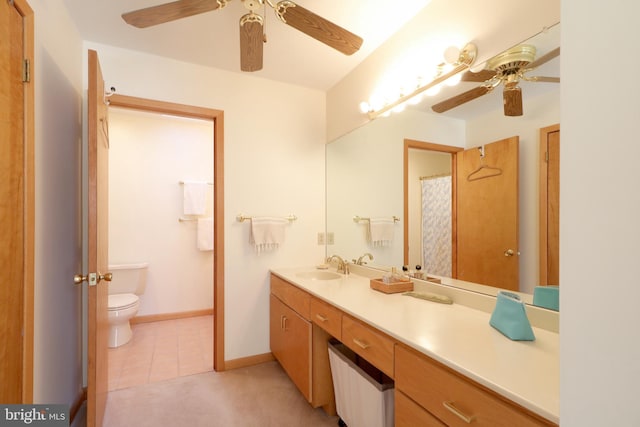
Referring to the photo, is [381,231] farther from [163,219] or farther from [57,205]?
[163,219]

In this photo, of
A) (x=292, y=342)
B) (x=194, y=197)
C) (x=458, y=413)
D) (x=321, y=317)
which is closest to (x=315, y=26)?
(x=321, y=317)

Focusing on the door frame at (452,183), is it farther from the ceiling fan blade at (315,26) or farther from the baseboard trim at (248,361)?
the baseboard trim at (248,361)

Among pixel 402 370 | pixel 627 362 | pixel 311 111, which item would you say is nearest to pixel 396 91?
pixel 311 111

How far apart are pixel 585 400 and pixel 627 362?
0.36 ft

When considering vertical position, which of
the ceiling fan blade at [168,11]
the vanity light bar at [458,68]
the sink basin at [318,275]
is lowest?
the sink basin at [318,275]

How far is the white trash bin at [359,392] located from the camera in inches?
49.8

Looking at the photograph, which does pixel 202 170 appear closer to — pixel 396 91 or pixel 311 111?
pixel 311 111

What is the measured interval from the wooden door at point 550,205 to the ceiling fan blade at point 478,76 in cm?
39

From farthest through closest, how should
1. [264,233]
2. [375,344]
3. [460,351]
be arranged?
[264,233] < [375,344] < [460,351]

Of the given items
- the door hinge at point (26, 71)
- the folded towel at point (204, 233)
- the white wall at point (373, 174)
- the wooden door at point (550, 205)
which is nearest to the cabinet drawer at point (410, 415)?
the wooden door at point (550, 205)

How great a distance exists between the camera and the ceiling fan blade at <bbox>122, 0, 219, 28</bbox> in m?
1.22

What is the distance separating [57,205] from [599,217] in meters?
2.15

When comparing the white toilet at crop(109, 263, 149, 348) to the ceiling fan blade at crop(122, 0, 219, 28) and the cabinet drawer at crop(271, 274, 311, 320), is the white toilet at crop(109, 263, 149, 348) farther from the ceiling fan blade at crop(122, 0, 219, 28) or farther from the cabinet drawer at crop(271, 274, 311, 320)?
the ceiling fan blade at crop(122, 0, 219, 28)

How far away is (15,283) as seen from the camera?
1.08 meters
